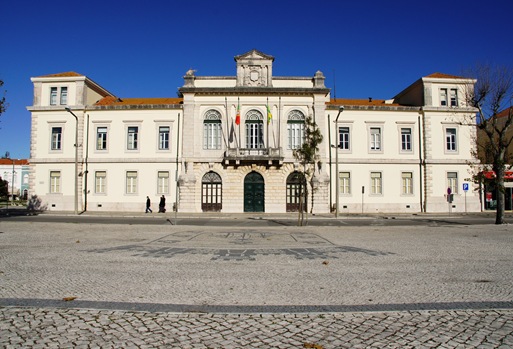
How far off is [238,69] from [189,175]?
33.2ft

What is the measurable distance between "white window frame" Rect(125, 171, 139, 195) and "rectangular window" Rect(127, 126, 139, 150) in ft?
7.64

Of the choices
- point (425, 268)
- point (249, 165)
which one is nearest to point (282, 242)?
point (425, 268)

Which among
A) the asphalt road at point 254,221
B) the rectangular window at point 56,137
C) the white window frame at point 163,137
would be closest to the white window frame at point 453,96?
the asphalt road at point 254,221

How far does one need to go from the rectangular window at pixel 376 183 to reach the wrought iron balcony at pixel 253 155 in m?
8.57

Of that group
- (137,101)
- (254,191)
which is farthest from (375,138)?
(137,101)

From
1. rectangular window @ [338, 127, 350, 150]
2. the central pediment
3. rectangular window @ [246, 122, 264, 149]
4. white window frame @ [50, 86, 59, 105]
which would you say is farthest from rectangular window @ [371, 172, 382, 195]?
white window frame @ [50, 86, 59, 105]

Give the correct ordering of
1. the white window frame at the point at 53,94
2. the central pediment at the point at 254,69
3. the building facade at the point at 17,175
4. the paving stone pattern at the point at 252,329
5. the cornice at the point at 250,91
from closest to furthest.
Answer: the paving stone pattern at the point at 252,329, the cornice at the point at 250,91, the central pediment at the point at 254,69, the white window frame at the point at 53,94, the building facade at the point at 17,175

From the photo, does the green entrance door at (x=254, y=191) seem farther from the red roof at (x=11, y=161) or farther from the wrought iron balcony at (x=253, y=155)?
the red roof at (x=11, y=161)

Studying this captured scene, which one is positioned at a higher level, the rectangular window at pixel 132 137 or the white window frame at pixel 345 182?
the rectangular window at pixel 132 137

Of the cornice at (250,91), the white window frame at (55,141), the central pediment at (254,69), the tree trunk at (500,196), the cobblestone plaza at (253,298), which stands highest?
the central pediment at (254,69)

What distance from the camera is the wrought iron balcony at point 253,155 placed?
32156mm

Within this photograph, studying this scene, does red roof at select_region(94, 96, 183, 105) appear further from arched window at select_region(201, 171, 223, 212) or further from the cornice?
arched window at select_region(201, 171, 223, 212)

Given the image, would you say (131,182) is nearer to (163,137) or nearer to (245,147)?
(163,137)

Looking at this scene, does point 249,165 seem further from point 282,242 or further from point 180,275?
point 180,275
